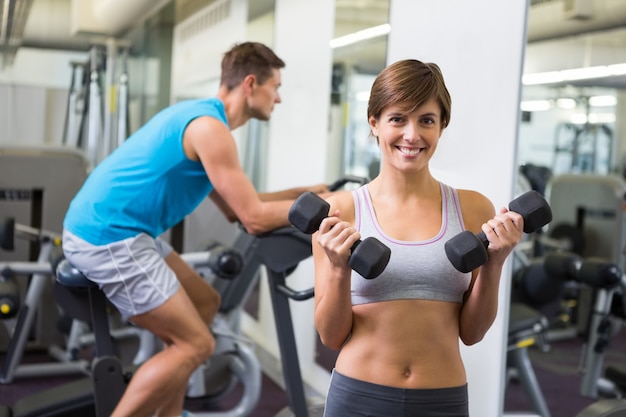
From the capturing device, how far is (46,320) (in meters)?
4.97

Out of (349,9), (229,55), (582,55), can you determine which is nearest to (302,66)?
(349,9)

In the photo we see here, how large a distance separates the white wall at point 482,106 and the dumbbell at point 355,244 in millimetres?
986

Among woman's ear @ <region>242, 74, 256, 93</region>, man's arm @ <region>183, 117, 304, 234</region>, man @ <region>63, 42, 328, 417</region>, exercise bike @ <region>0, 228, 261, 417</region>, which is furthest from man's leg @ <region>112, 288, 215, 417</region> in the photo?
woman's ear @ <region>242, 74, 256, 93</region>

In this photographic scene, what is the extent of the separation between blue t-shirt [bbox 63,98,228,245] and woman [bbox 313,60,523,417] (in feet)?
3.56

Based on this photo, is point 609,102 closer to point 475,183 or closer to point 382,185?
point 475,183

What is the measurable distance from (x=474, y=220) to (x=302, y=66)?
9.35 feet

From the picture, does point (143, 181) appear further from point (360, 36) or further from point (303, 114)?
point (303, 114)

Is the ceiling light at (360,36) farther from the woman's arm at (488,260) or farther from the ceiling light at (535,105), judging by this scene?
the woman's arm at (488,260)

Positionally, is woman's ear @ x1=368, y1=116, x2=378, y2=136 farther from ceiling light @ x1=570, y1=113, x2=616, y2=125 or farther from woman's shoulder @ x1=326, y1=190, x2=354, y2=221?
ceiling light @ x1=570, y1=113, x2=616, y2=125

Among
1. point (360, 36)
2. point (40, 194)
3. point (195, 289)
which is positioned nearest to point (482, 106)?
point (195, 289)

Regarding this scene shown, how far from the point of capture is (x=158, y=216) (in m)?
2.76

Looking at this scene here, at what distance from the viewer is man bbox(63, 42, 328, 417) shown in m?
2.61

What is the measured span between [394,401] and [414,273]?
0.81 ft

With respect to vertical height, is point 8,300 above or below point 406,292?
below
